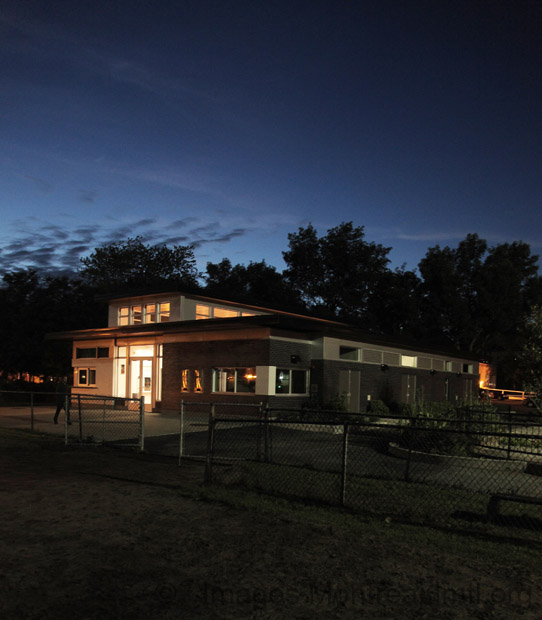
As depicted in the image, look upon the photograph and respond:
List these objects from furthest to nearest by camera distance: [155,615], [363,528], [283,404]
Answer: [283,404]
[363,528]
[155,615]

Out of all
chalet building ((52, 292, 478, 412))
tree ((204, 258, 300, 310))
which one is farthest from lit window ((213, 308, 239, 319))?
tree ((204, 258, 300, 310))

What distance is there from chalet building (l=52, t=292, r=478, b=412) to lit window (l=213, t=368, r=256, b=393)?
0.04 m

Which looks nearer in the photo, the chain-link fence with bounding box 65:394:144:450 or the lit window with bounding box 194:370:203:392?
the chain-link fence with bounding box 65:394:144:450

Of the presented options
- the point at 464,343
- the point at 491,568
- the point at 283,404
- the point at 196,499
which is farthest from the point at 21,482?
the point at 464,343

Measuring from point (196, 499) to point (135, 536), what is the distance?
2.15 meters

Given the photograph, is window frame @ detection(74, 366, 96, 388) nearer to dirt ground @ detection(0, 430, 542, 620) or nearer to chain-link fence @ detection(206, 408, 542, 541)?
chain-link fence @ detection(206, 408, 542, 541)

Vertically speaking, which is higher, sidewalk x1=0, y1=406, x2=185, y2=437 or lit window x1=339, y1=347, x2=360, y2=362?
lit window x1=339, y1=347, x2=360, y2=362

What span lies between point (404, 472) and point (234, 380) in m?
14.0

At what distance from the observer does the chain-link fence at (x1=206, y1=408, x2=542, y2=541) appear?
817 cm

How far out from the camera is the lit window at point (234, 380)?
24.5m

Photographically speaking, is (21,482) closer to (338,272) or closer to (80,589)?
(80,589)

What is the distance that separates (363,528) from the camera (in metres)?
7.30

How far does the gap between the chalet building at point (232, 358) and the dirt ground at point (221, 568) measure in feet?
49.8

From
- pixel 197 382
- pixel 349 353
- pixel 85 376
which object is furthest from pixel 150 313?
pixel 349 353
